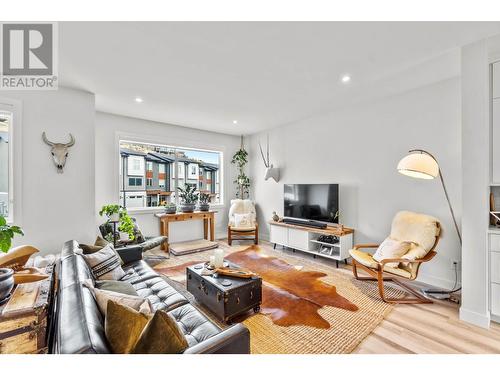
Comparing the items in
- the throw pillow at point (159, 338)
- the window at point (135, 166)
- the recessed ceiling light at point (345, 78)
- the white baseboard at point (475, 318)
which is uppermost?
the recessed ceiling light at point (345, 78)

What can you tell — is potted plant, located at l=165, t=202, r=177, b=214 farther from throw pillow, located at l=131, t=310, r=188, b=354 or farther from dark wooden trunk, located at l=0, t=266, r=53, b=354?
throw pillow, located at l=131, t=310, r=188, b=354

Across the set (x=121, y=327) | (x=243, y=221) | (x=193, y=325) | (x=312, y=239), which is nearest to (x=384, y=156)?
(x=312, y=239)

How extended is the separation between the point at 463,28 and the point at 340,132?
2188 millimetres

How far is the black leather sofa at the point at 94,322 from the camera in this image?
0.93 metres

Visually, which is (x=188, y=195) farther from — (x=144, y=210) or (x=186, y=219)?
(x=144, y=210)

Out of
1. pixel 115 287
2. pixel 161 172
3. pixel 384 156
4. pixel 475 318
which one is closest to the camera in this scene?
pixel 115 287

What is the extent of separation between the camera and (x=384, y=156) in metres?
3.49

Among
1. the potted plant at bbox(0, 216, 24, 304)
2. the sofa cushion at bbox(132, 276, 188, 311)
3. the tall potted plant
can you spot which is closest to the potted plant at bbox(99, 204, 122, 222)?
the sofa cushion at bbox(132, 276, 188, 311)

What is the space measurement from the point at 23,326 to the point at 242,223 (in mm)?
4113

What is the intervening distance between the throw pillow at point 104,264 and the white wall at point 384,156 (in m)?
3.50

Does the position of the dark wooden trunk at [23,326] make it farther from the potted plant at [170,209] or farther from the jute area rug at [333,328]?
the potted plant at [170,209]

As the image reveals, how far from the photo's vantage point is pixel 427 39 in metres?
2.07

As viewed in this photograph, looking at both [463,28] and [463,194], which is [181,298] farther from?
[463,28]

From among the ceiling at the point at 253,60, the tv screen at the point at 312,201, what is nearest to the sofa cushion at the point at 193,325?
the ceiling at the point at 253,60
